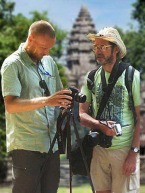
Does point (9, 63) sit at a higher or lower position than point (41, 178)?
higher

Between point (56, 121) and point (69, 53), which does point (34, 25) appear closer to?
point (56, 121)

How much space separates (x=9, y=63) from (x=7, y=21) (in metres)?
16.3

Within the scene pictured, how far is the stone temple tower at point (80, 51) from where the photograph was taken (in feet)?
105

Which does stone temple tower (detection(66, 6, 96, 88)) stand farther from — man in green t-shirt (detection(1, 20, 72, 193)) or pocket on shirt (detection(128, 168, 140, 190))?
man in green t-shirt (detection(1, 20, 72, 193))

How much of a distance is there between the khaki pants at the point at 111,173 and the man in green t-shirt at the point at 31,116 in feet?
0.91

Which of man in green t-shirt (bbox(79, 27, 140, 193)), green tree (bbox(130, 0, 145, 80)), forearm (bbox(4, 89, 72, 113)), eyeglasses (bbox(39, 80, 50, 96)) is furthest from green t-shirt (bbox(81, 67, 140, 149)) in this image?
green tree (bbox(130, 0, 145, 80))

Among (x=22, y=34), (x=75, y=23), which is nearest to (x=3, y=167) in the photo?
(x=22, y=34)

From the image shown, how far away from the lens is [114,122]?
3330mm

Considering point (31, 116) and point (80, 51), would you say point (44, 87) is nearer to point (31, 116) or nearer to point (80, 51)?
point (31, 116)

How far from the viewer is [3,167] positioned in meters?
16.2

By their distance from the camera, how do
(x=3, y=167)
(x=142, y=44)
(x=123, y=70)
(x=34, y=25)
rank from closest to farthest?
(x=34, y=25)
(x=123, y=70)
(x=3, y=167)
(x=142, y=44)

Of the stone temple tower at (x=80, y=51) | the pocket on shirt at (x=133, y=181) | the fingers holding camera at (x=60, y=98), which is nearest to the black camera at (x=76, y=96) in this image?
the fingers holding camera at (x=60, y=98)

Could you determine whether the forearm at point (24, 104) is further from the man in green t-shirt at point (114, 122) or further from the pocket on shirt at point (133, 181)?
the pocket on shirt at point (133, 181)

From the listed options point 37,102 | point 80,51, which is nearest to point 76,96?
point 37,102
